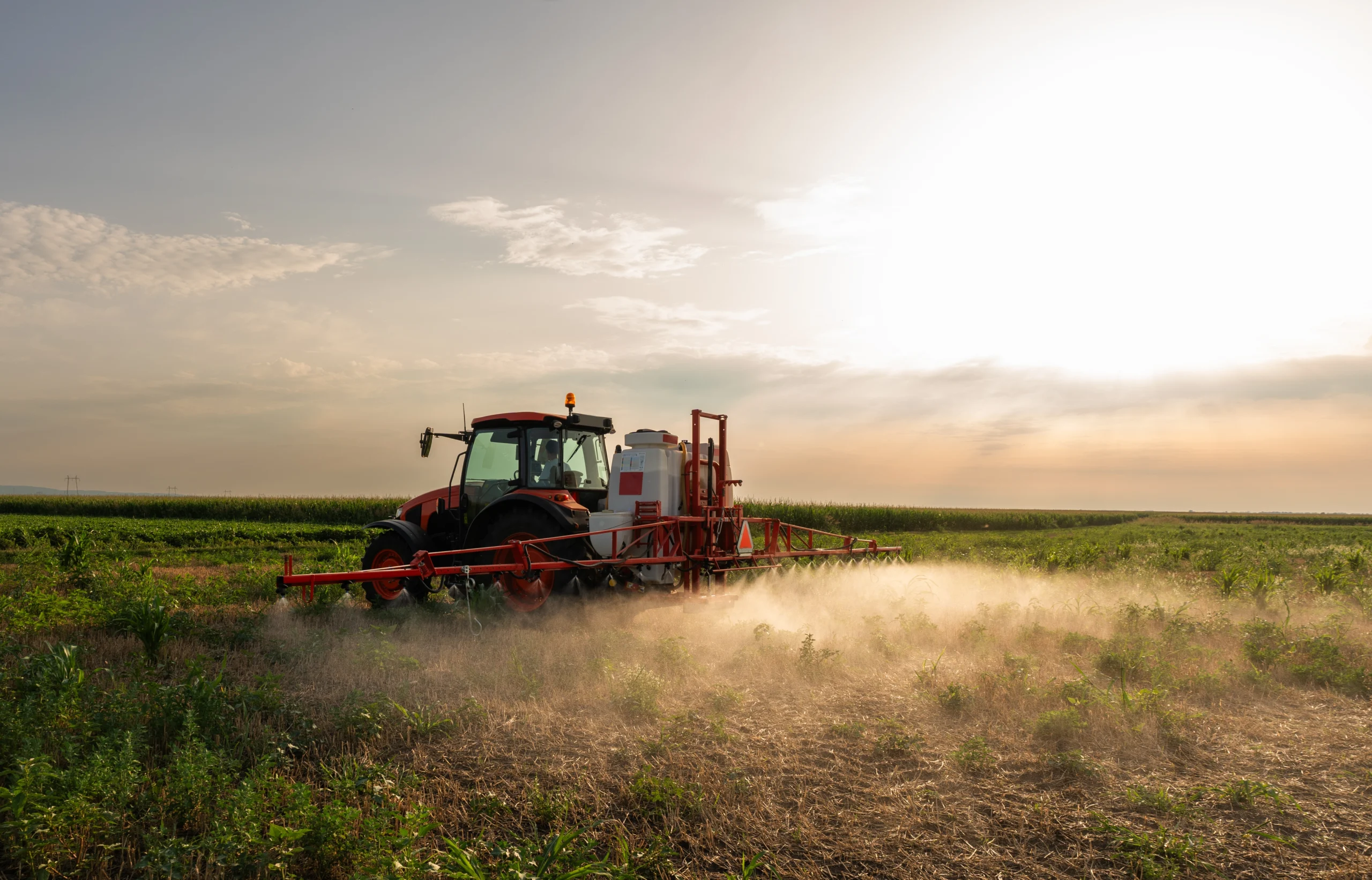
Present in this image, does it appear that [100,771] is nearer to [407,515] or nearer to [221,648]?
[221,648]

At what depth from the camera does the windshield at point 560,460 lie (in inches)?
405

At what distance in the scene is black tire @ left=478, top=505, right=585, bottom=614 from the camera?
9.36 m

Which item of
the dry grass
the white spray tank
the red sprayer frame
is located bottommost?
the dry grass

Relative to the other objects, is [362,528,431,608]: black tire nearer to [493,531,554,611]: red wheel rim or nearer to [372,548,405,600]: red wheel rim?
[372,548,405,600]: red wheel rim

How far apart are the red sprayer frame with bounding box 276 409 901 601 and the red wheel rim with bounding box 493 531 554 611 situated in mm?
53

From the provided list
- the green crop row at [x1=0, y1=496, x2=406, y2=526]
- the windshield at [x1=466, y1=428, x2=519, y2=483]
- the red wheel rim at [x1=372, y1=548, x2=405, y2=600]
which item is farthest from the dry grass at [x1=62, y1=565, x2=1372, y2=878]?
the green crop row at [x1=0, y1=496, x2=406, y2=526]

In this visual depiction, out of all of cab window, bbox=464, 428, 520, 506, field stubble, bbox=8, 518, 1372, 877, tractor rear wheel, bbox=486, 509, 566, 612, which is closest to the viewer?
field stubble, bbox=8, 518, 1372, 877

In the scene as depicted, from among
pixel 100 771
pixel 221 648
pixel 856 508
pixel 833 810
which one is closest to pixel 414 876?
pixel 100 771

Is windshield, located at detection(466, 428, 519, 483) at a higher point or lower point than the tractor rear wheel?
higher

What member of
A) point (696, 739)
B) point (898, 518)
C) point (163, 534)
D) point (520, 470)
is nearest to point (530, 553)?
point (520, 470)

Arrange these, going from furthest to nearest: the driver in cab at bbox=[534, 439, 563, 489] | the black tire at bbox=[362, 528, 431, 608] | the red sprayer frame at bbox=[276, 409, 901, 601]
Result: 1. the black tire at bbox=[362, 528, 431, 608]
2. the driver in cab at bbox=[534, 439, 563, 489]
3. the red sprayer frame at bbox=[276, 409, 901, 601]

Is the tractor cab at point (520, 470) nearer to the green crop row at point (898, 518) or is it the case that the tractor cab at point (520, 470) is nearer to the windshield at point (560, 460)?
the windshield at point (560, 460)

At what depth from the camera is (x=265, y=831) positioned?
418 centimetres

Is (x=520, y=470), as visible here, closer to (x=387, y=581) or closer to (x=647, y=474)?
(x=647, y=474)
